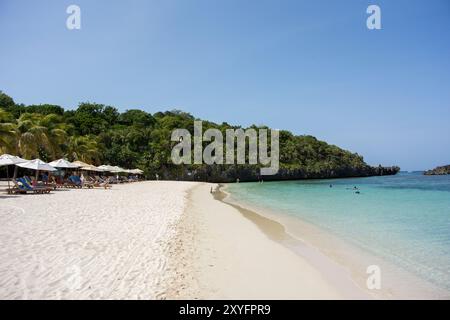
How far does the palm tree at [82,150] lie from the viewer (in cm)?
4072

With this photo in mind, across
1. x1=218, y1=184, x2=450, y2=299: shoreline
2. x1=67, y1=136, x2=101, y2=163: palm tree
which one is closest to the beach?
x1=218, y1=184, x2=450, y2=299: shoreline

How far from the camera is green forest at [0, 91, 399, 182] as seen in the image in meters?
29.5

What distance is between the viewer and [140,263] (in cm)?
596

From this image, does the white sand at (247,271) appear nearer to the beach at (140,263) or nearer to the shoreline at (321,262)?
the beach at (140,263)

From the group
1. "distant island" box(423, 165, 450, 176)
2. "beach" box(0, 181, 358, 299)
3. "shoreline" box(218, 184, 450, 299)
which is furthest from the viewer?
"distant island" box(423, 165, 450, 176)

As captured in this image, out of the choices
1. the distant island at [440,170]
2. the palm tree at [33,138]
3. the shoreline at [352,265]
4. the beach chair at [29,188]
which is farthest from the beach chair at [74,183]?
the distant island at [440,170]

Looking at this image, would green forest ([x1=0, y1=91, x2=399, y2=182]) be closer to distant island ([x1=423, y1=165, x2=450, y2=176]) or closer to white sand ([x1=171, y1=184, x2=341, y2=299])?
white sand ([x1=171, y1=184, x2=341, y2=299])

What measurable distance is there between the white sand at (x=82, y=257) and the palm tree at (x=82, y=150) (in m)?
32.2

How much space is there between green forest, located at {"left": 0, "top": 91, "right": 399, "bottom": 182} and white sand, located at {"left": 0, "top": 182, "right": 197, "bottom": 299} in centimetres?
1582

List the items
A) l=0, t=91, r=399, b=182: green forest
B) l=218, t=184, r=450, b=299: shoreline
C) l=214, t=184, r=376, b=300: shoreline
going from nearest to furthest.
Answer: l=214, t=184, r=376, b=300: shoreline < l=218, t=184, r=450, b=299: shoreline < l=0, t=91, r=399, b=182: green forest

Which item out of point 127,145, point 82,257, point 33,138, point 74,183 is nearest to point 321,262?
point 82,257
